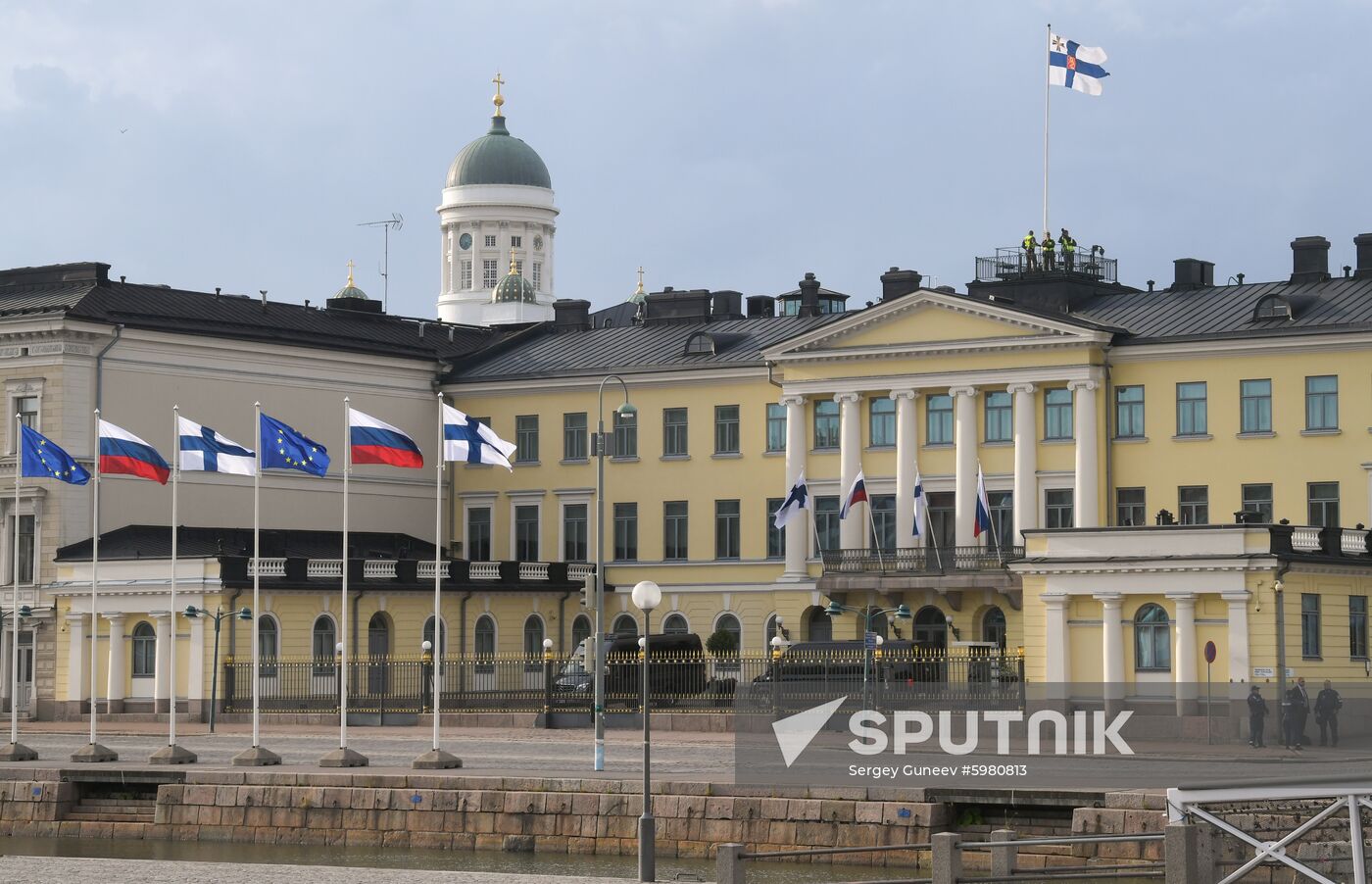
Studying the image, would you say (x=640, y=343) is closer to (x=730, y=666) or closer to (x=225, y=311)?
(x=225, y=311)

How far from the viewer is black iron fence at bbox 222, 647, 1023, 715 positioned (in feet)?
188

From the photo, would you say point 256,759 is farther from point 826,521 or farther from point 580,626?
point 580,626

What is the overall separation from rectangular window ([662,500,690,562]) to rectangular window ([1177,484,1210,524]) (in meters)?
17.5

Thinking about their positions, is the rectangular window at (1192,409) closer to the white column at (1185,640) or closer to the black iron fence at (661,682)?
the black iron fence at (661,682)

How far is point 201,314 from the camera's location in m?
81.8

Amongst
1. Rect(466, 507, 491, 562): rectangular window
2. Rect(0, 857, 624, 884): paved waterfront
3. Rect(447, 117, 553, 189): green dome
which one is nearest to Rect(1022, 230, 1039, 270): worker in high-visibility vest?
Rect(466, 507, 491, 562): rectangular window

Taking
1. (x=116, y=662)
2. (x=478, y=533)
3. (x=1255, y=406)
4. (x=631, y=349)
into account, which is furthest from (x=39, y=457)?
(x=1255, y=406)

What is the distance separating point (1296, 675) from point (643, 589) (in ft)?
82.0

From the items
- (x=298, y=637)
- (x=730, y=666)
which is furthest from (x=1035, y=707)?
(x=298, y=637)

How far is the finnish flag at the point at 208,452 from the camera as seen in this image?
51906 millimetres

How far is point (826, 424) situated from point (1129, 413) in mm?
10348

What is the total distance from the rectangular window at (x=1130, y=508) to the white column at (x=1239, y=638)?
16.8 meters

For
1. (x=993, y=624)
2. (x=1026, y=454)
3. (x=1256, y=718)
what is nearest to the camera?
(x=1256, y=718)

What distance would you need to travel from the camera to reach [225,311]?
273 feet
